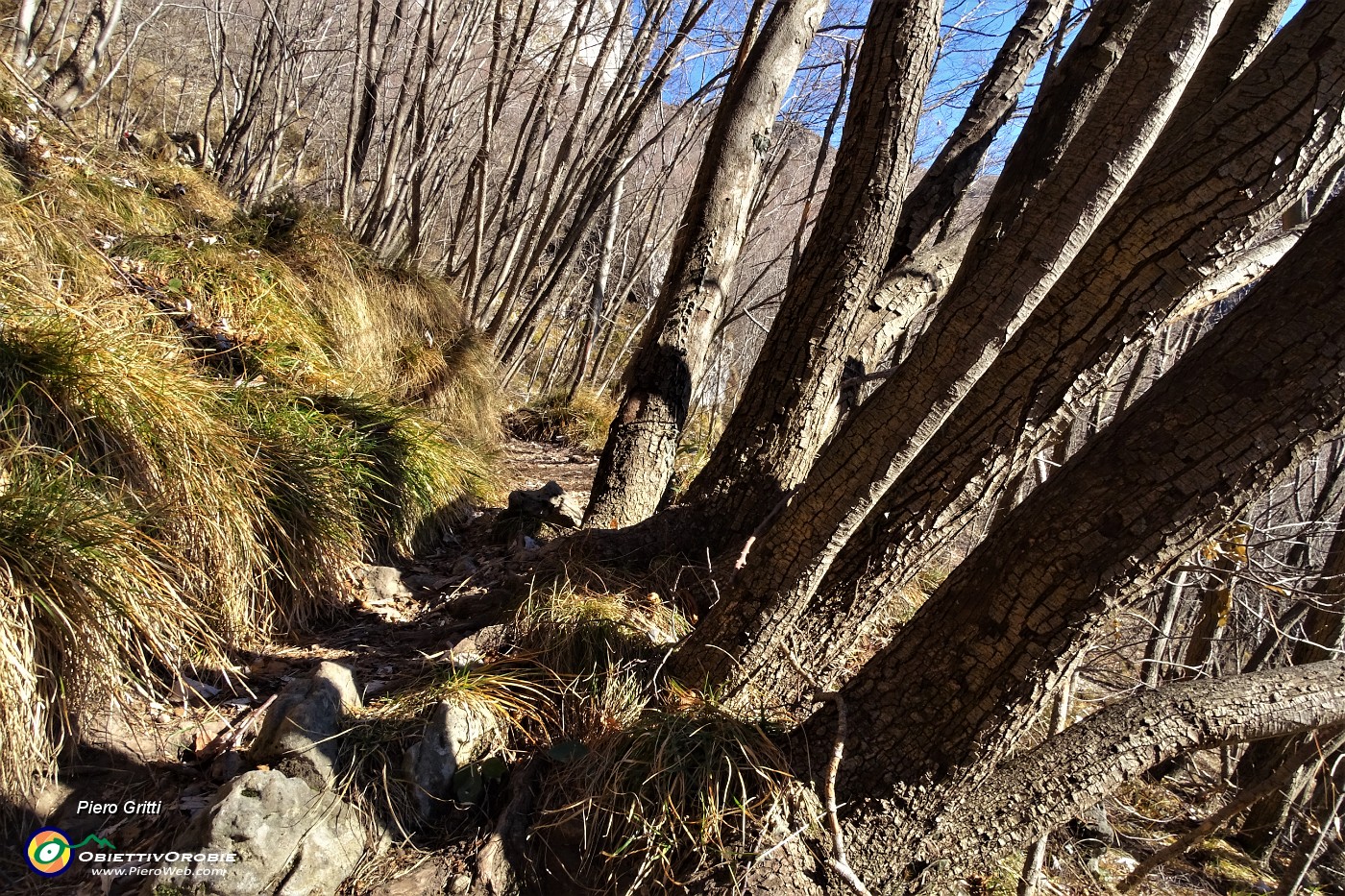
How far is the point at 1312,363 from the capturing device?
148cm

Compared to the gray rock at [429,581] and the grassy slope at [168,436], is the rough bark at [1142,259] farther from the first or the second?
the gray rock at [429,581]

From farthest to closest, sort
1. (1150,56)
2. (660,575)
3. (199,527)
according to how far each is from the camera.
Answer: (660,575)
(199,527)
(1150,56)

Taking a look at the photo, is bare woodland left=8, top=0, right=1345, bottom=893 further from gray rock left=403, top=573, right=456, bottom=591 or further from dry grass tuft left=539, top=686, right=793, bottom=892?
A: gray rock left=403, top=573, right=456, bottom=591

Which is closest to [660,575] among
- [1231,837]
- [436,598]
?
[436,598]

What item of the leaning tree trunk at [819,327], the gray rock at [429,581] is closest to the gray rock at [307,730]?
the gray rock at [429,581]

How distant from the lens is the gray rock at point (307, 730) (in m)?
2.47

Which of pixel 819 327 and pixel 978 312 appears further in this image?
pixel 819 327

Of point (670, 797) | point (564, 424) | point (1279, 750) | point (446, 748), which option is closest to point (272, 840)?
point (446, 748)

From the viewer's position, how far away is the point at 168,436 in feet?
10.4

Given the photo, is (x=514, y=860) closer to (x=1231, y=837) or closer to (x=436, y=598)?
(x=436, y=598)

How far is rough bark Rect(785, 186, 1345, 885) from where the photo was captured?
1.51 metres

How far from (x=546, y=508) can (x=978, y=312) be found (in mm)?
3074

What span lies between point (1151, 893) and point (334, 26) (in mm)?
12453

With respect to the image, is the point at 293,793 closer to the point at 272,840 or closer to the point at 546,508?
the point at 272,840
